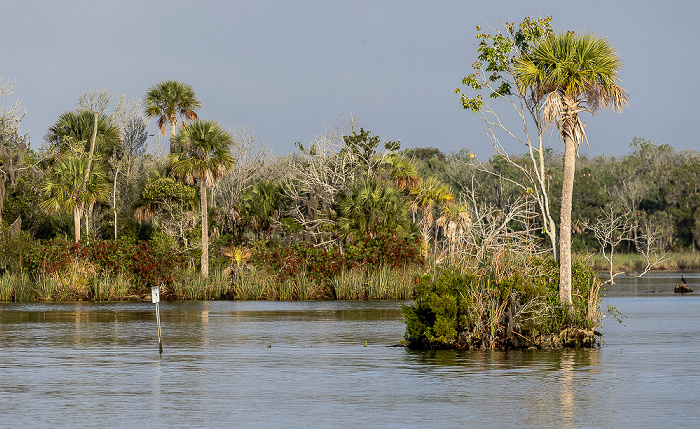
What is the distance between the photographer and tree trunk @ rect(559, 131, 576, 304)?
23844 mm

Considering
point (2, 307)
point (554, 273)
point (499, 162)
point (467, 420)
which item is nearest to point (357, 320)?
point (554, 273)

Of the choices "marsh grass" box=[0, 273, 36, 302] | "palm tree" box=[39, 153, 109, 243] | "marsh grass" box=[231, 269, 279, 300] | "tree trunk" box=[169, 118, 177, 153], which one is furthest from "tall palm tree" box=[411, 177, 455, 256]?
"marsh grass" box=[0, 273, 36, 302]

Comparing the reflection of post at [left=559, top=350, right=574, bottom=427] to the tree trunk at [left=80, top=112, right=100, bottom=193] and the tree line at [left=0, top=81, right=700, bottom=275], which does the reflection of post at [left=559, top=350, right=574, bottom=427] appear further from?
the tree trunk at [left=80, top=112, right=100, bottom=193]

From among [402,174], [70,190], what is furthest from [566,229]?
[70,190]

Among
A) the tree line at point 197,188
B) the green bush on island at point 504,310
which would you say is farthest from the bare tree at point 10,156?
the green bush on island at point 504,310

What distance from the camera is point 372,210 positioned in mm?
52375

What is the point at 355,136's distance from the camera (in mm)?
58656

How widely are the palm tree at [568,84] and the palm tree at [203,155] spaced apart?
32.3m

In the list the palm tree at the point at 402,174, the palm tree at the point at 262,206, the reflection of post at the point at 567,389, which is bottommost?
the reflection of post at the point at 567,389

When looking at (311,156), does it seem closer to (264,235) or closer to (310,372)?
(264,235)

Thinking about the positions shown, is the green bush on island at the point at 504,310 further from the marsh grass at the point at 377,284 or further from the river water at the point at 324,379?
the marsh grass at the point at 377,284

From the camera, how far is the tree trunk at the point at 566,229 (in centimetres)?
2384

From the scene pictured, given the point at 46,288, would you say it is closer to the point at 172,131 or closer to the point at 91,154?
the point at 91,154

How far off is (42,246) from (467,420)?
129 ft
